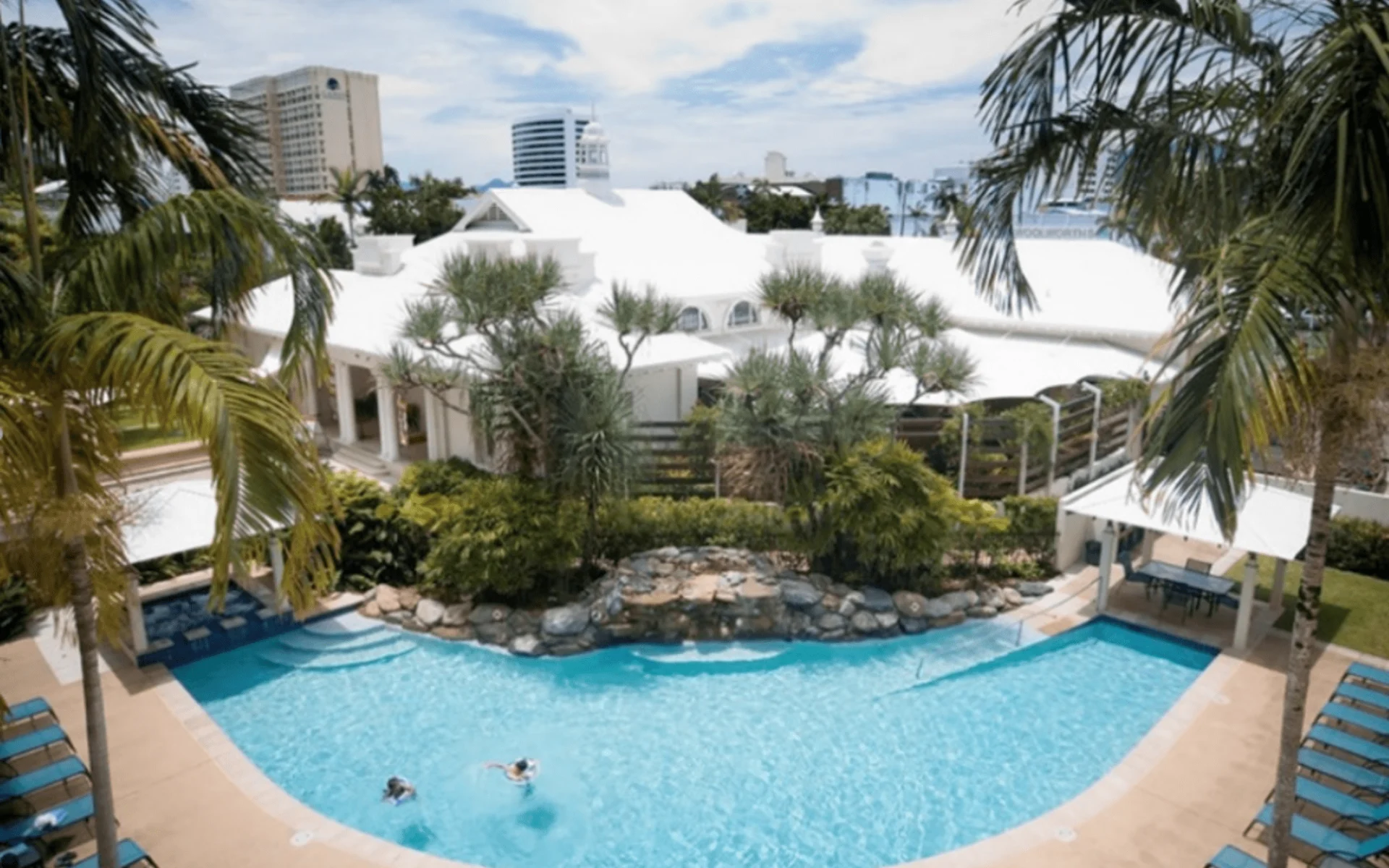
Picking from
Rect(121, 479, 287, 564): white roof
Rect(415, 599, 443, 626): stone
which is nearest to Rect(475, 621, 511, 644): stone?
Rect(415, 599, 443, 626): stone

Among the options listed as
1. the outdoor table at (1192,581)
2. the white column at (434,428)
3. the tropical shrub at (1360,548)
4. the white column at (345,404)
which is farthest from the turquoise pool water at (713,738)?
the white column at (345,404)

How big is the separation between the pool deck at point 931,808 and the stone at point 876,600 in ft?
12.9

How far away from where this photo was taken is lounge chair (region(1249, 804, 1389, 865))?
28.7 ft

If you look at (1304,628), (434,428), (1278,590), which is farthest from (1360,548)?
(434,428)

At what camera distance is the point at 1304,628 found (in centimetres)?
701

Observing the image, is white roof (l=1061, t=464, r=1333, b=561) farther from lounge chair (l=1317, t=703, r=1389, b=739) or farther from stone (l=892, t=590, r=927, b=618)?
stone (l=892, t=590, r=927, b=618)

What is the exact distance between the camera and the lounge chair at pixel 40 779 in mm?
9742

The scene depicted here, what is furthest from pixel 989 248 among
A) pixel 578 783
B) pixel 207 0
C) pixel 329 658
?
pixel 329 658

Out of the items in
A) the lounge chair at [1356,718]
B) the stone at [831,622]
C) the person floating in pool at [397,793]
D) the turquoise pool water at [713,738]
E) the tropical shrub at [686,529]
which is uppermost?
the tropical shrub at [686,529]

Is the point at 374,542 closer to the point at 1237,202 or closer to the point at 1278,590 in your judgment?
the point at 1237,202

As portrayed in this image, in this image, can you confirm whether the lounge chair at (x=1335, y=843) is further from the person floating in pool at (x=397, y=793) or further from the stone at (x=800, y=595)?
the person floating in pool at (x=397, y=793)

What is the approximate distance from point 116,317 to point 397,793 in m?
7.36

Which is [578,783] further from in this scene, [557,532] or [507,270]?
[507,270]

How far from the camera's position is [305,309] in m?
7.21
